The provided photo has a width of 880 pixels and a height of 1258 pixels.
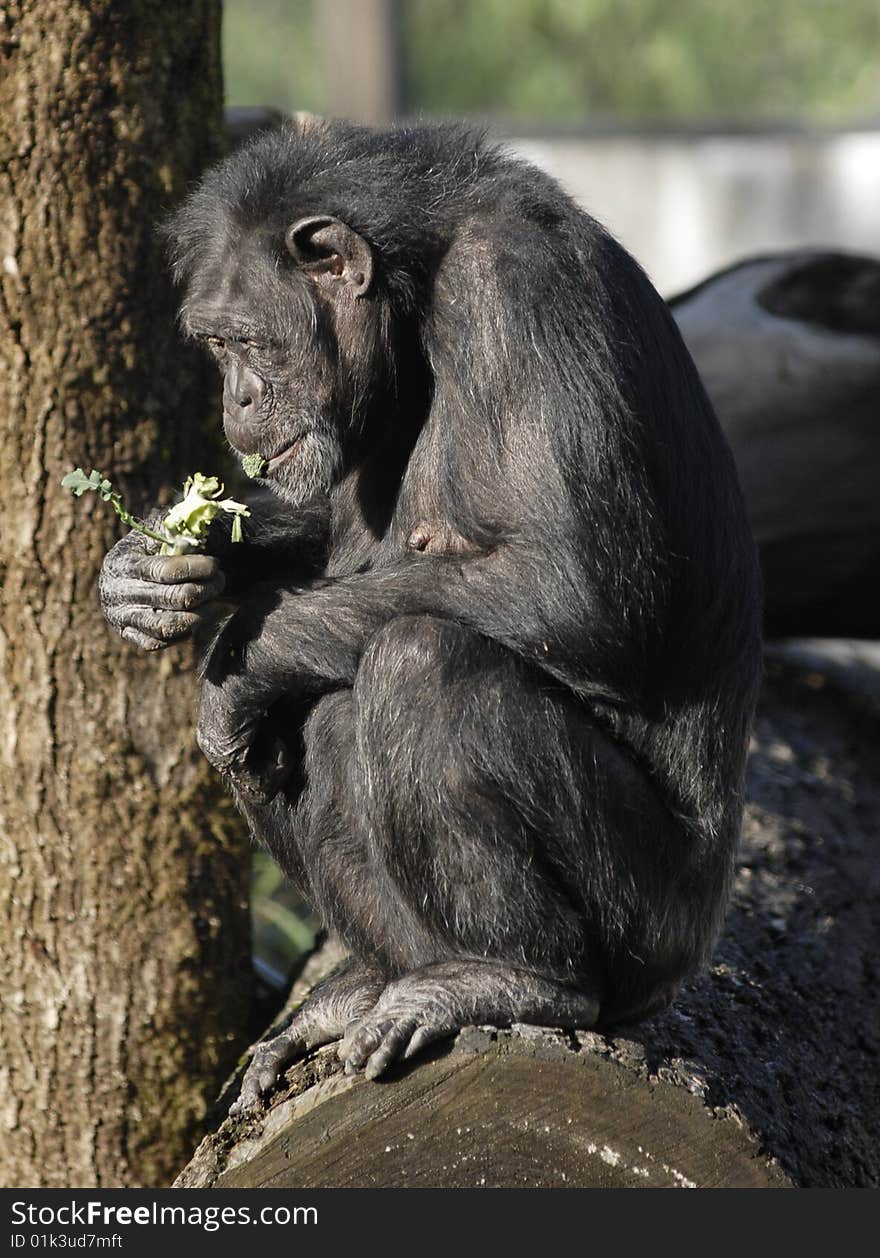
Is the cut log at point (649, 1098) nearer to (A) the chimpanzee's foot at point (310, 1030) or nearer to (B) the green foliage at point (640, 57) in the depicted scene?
(A) the chimpanzee's foot at point (310, 1030)

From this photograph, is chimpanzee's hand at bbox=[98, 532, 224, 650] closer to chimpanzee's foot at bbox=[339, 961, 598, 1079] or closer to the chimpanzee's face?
the chimpanzee's face

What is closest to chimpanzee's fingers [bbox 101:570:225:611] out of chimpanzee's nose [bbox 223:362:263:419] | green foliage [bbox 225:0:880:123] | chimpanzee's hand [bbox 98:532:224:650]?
chimpanzee's hand [bbox 98:532:224:650]

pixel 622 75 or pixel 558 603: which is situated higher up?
pixel 558 603

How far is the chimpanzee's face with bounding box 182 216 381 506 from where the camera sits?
3828 millimetres

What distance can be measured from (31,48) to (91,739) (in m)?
2.04

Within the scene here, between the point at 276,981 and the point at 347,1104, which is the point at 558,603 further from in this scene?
A: the point at 276,981

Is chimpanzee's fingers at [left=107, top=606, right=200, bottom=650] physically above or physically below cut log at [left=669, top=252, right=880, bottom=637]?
above

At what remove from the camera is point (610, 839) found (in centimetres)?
361

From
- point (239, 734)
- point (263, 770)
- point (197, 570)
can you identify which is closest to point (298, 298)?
point (197, 570)

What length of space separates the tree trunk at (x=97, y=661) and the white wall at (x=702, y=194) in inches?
434

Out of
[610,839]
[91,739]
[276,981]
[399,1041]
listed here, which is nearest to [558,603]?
[610,839]

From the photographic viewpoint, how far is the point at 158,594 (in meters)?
3.72

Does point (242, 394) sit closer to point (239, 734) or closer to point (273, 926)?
point (239, 734)

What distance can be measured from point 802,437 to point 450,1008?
174 inches
